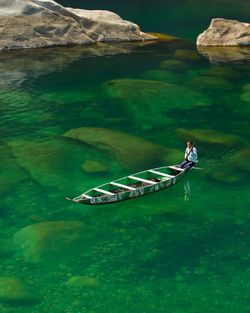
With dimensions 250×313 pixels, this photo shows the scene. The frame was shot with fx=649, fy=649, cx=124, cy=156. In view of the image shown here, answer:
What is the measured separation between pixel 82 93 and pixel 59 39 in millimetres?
14651

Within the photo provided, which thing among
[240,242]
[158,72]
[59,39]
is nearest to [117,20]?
[59,39]

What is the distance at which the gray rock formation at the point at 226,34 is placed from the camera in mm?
64750

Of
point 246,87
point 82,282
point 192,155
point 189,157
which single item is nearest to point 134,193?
point 189,157

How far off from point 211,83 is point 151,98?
23.1 ft

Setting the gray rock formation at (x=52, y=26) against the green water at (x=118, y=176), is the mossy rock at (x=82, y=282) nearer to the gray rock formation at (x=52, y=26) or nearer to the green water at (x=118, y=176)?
the green water at (x=118, y=176)

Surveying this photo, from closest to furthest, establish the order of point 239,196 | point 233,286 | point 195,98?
point 233,286 < point 239,196 < point 195,98

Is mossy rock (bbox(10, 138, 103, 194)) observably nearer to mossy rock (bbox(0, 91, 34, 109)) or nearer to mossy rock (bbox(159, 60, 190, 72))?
mossy rock (bbox(0, 91, 34, 109))

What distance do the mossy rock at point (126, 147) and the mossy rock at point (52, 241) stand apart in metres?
7.91

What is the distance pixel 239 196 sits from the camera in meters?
35.2

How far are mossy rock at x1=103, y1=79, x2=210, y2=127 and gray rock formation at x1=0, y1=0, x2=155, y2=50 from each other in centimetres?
1284

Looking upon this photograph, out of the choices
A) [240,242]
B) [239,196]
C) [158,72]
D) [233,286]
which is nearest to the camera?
[233,286]

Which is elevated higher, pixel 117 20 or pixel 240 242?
pixel 117 20

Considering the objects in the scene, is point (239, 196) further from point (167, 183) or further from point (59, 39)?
point (59, 39)

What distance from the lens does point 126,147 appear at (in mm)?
40562
